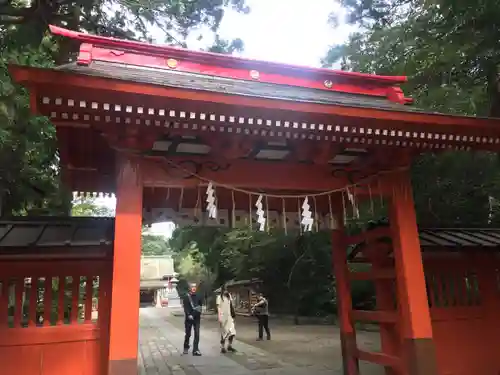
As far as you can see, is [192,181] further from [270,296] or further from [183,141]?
[270,296]

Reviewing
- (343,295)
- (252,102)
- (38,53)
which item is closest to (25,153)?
(38,53)

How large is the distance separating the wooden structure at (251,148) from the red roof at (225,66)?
2 cm

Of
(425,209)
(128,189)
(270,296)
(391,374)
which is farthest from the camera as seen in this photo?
(270,296)

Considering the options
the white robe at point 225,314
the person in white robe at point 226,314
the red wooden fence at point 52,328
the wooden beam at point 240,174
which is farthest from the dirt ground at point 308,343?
the red wooden fence at point 52,328

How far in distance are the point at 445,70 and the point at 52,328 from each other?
26.0 ft

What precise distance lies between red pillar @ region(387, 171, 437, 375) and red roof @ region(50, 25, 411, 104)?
222cm

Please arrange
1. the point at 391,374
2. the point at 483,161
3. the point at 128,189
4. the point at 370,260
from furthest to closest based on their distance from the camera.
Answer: the point at 483,161
the point at 370,260
the point at 391,374
the point at 128,189

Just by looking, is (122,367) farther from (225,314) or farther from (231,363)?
(225,314)

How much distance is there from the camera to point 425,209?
10016 mm

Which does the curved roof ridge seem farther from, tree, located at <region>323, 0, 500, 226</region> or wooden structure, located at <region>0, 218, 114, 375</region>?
wooden structure, located at <region>0, 218, 114, 375</region>

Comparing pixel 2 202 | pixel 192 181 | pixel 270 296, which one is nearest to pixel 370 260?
pixel 192 181

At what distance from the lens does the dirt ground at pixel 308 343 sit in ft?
33.1

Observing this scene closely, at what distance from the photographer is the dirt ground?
1008 centimetres

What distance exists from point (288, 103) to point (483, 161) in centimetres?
635
